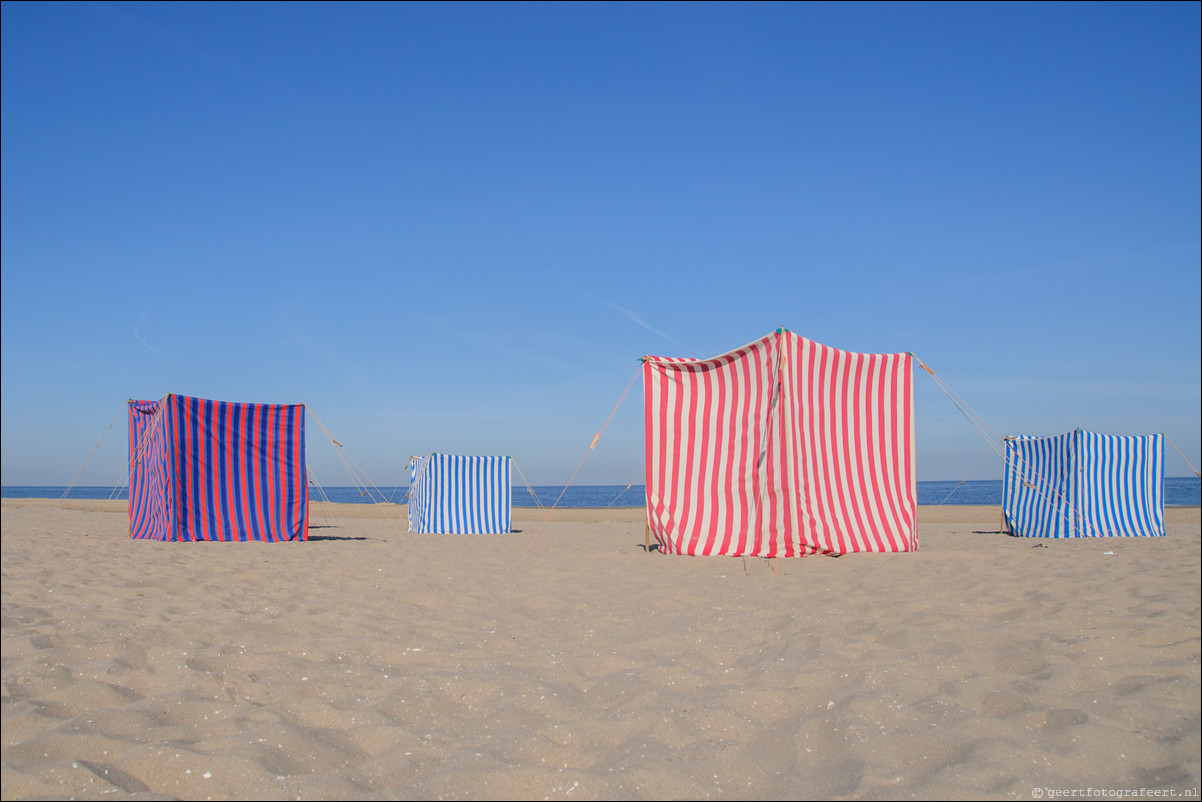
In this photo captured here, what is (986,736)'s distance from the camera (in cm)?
197

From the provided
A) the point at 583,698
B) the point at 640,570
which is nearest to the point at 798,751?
the point at 583,698

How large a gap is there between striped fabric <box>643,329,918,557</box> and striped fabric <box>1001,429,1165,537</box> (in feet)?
8.76

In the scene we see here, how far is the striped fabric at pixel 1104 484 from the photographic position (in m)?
7.70

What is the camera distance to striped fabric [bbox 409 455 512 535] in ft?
35.6

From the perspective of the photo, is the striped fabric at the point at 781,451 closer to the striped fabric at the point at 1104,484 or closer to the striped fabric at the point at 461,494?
the striped fabric at the point at 1104,484

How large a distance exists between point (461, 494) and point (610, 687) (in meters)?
8.66

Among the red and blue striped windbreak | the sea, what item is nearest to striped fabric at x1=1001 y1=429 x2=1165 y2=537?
the sea

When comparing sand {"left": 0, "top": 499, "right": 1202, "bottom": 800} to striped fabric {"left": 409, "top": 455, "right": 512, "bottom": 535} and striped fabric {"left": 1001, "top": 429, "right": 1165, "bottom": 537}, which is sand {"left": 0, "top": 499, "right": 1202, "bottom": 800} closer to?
striped fabric {"left": 1001, "top": 429, "right": 1165, "bottom": 537}

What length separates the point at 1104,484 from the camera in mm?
7840

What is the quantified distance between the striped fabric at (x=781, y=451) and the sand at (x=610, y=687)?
6.34 ft

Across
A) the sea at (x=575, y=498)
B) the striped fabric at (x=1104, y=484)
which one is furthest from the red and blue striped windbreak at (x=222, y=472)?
the striped fabric at (x=1104, y=484)

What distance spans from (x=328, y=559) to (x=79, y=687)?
13.4ft

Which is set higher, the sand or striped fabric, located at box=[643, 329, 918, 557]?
striped fabric, located at box=[643, 329, 918, 557]

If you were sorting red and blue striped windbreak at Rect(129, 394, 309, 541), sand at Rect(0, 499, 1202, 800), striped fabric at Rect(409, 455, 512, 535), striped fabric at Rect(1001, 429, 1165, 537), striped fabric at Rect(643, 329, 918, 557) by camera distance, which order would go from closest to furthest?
sand at Rect(0, 499, 1202, 800), striped fabric at Rect(643, 329, 918, 557), striped fabric at Rect(1001, 429, 1165, 537), red and blue striped windbreak at Rect(129, 394, 309, 541), striped fabric at Rect(409, 455, 512, 535)
